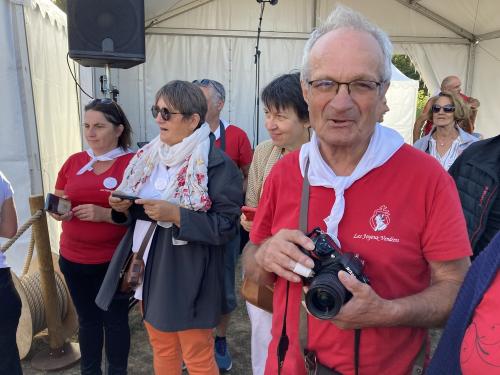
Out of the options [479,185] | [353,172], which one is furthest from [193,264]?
[479,185]

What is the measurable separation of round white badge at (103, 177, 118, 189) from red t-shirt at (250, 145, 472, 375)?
165 cm

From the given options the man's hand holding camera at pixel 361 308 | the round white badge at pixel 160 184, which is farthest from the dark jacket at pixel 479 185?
the round white badge at pixel 160 184

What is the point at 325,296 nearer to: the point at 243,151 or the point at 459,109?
the point at 243,151

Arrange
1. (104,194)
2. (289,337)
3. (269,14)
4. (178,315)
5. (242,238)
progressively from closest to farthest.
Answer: (289,337) → (178,315) → (104,194) → (242,238) → (269,14)

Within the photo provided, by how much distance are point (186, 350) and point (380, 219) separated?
1.41 meters

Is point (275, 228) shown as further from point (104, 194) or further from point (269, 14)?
point (269, 14)

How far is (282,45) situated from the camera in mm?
8812

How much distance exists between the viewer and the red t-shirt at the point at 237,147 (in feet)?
11.5

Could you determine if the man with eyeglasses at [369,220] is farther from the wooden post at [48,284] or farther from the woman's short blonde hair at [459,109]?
the woman's short blonde hair at [459,109]

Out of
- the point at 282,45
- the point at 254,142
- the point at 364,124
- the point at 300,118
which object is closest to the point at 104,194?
the point at 300,118

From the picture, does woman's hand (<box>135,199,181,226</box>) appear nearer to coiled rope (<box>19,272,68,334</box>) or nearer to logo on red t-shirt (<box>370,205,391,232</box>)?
logo on red t-shirt (<box>370,205,391,232</box>)

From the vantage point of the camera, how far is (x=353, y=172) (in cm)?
116

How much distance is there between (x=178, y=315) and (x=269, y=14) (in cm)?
790

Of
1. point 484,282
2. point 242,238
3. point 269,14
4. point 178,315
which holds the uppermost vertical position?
point 269,14
